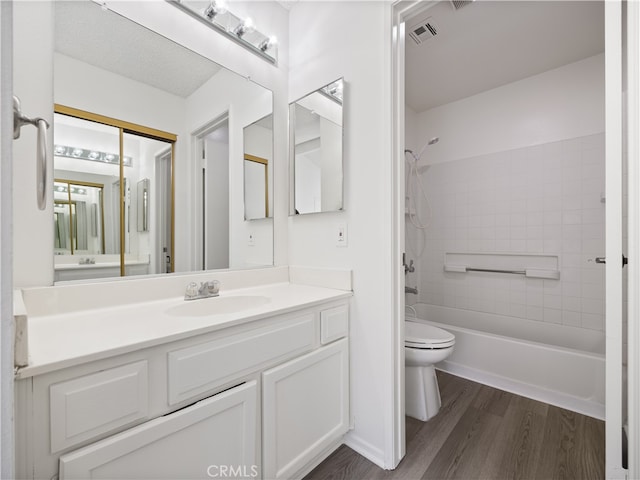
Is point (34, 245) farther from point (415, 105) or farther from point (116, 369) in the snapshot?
point (415, 105)

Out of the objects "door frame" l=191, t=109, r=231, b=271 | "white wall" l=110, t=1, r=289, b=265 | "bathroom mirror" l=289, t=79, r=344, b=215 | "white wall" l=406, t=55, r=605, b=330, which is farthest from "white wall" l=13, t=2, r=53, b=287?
"white wall" l=406, t=55, r=605, b=330

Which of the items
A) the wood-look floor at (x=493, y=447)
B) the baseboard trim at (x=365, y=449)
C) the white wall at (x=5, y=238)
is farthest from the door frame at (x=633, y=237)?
the white wall at (x=5, y=238)

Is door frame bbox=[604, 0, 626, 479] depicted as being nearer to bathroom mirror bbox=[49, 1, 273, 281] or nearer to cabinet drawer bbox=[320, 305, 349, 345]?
cabinet drawer bbox=[320, 305, 349, 345]

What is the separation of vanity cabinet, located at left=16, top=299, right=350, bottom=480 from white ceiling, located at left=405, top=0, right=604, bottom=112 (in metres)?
1.89

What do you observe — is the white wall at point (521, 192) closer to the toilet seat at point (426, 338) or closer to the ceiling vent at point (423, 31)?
the toilet seat at point (426, 338)

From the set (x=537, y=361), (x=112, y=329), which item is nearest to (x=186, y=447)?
(x=112, y=329)

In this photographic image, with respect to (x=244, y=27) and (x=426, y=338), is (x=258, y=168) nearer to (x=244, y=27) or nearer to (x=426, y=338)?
(x=244, y=27)

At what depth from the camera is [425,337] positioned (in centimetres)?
184

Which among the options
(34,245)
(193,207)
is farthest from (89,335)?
(193,207)

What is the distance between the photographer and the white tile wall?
2180 mm

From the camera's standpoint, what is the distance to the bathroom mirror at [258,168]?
67.0 inches

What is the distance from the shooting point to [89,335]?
0.80 m

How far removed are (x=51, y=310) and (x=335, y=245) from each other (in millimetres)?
1168

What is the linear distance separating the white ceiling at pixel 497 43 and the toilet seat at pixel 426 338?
1.94 metres
